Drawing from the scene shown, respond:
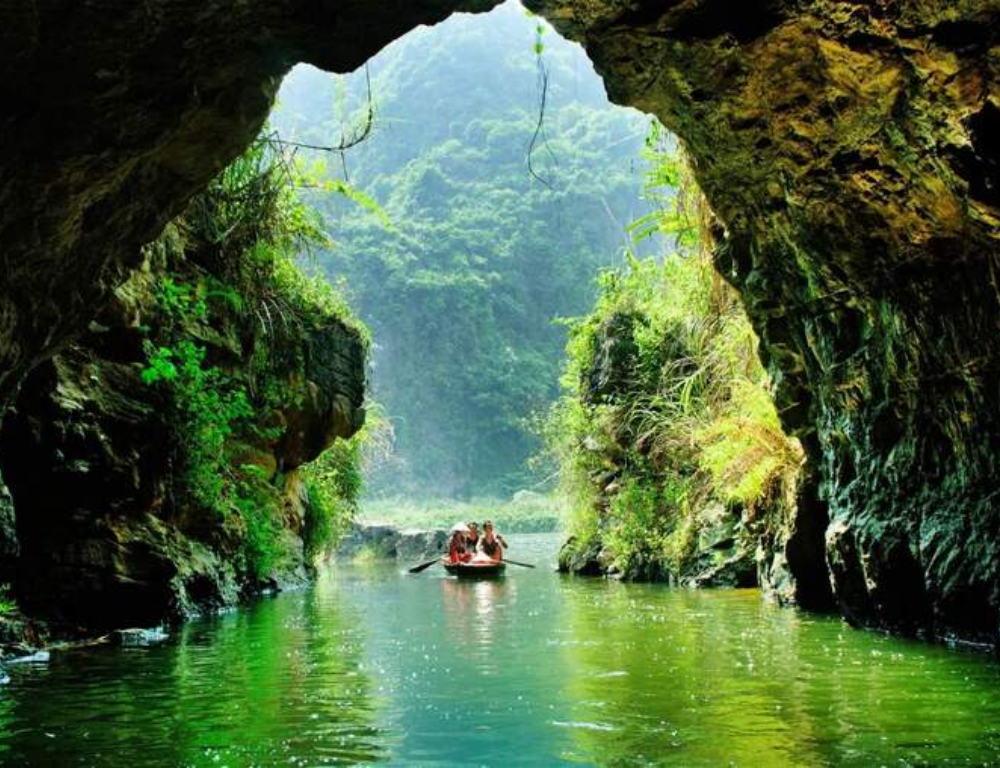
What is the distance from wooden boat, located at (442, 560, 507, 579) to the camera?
62.7ft

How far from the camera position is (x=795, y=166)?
6.83 metres

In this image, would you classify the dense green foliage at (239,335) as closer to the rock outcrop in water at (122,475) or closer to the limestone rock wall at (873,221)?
the rock outcrop in water at (122,475)

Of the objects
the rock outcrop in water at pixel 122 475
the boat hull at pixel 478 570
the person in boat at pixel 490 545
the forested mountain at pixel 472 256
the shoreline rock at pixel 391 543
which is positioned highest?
the forested mountain at pixel 472 256

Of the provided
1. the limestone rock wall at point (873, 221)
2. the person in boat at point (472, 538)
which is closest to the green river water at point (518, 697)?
the limestone rock wall at point (873, 221)

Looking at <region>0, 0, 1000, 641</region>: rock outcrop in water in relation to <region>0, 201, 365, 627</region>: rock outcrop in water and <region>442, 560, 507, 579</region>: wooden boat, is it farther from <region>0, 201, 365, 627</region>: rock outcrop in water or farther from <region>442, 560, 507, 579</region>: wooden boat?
<region>442, 560, 507, 579</region>: wooden boat

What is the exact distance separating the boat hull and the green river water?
9250mm

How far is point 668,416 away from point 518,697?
39.2 feet

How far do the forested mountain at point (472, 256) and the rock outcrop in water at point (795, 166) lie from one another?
7075cm

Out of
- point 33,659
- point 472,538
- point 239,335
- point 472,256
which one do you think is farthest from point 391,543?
point 472,256

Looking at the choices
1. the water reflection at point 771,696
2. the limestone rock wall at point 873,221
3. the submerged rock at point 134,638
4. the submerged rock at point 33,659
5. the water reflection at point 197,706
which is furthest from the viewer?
the submerged rock at point 134,638

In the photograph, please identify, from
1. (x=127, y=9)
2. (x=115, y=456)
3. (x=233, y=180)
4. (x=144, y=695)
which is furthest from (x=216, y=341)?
(x=127, y=9)

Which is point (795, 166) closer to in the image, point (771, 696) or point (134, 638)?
point (771, 696)

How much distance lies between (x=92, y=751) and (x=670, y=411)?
13.8 metres

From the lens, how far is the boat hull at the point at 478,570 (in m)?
19.1
